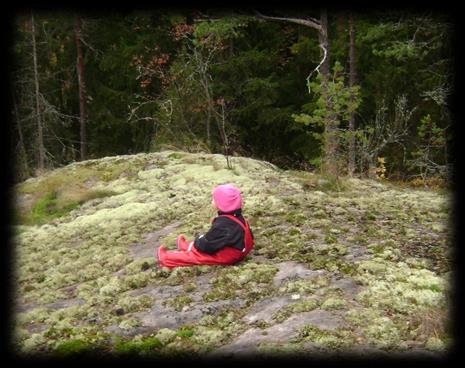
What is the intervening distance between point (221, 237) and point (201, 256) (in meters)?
0.43

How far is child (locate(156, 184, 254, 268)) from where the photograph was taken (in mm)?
6938

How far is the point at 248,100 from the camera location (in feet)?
70.4

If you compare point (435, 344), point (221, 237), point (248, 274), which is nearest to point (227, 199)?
point (221, 237)

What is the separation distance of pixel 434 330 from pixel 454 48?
10.3 metres

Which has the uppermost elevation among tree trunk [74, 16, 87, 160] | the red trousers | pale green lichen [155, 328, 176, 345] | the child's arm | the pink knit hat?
tree trunk [74, 16, 87, 160]

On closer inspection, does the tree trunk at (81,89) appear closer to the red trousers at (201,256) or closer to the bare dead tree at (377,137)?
the bare dead tree at (377,137)

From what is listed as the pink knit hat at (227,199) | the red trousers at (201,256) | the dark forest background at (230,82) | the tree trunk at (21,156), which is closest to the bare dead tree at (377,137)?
the dark forest background at (230,82)

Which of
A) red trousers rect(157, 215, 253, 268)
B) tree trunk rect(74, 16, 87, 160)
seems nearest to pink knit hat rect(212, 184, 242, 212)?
red trousers rect(157, 215, 253, 268)

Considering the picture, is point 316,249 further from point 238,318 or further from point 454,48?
point 454,48

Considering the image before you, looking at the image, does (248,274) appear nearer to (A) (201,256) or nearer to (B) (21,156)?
(A) (201,256)

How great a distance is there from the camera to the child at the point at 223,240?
6938 millimetres

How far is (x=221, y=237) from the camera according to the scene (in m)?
6.90

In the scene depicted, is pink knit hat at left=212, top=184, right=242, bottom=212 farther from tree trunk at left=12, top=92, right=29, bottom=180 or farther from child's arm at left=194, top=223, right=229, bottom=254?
tree trunk at left=12, top=92, right=29, bottom=180

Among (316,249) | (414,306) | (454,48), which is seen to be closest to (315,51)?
(454,48)
